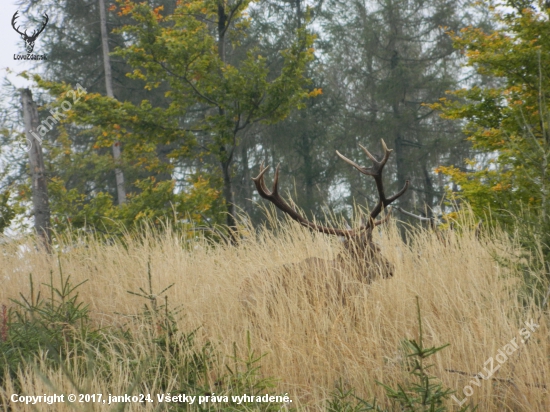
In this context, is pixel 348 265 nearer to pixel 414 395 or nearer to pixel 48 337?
pixel 414 395

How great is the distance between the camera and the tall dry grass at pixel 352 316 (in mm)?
3916

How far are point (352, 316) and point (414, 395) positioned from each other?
113cm

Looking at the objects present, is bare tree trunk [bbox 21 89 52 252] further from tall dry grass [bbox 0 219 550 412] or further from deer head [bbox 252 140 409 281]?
deer head [bbox 252 140 409 281]

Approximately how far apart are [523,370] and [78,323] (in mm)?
3521

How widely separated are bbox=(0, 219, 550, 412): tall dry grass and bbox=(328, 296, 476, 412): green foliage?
0.12 m

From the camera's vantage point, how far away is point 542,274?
461 centimetres

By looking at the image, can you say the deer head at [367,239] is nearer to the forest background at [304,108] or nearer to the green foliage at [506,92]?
the green foliage at [506,92]

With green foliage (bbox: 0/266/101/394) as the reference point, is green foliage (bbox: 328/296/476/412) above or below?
below

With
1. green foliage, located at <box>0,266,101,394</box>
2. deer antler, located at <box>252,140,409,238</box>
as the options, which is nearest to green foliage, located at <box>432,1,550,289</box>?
deer antler, located at <box>252,140,409,238</box>

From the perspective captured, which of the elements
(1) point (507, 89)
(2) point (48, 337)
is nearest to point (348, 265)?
(2) point (48, 337)

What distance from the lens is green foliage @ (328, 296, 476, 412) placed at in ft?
10.3

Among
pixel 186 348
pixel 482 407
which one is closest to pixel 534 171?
pixel 482 407

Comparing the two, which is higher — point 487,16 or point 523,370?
point 487,16

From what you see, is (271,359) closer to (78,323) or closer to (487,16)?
(78,323)
